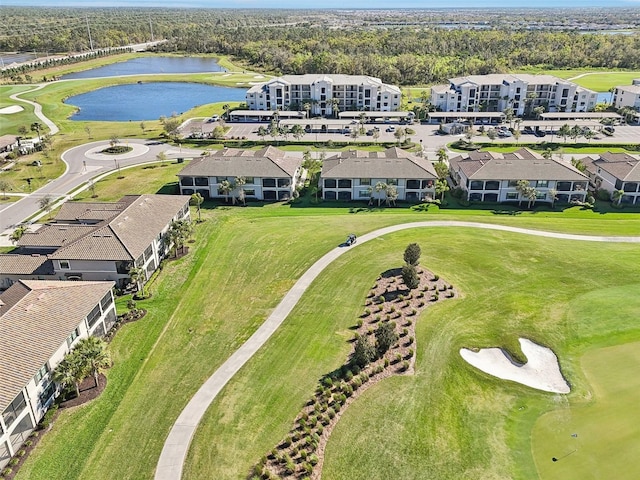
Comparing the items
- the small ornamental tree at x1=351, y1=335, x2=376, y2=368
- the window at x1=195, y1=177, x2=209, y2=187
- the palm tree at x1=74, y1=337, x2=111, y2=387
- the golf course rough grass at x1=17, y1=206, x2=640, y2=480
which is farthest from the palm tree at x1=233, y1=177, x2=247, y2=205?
the small ornamental tree at x1=351, y1=335, x2=376, y2=368

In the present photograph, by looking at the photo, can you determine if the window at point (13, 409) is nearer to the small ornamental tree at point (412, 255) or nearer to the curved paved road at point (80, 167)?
the small ornamental tree at point (412, 255)

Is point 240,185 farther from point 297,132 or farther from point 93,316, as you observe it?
point 297,132

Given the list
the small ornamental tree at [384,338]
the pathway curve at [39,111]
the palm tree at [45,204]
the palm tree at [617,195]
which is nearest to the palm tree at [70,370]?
the small ornamental tree at [384,338]

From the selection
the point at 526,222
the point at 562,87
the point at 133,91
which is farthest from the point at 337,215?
the point at 133,91

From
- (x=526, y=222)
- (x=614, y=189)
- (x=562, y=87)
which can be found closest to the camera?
(x=526, y=222)

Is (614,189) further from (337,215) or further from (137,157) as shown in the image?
(137,157)
